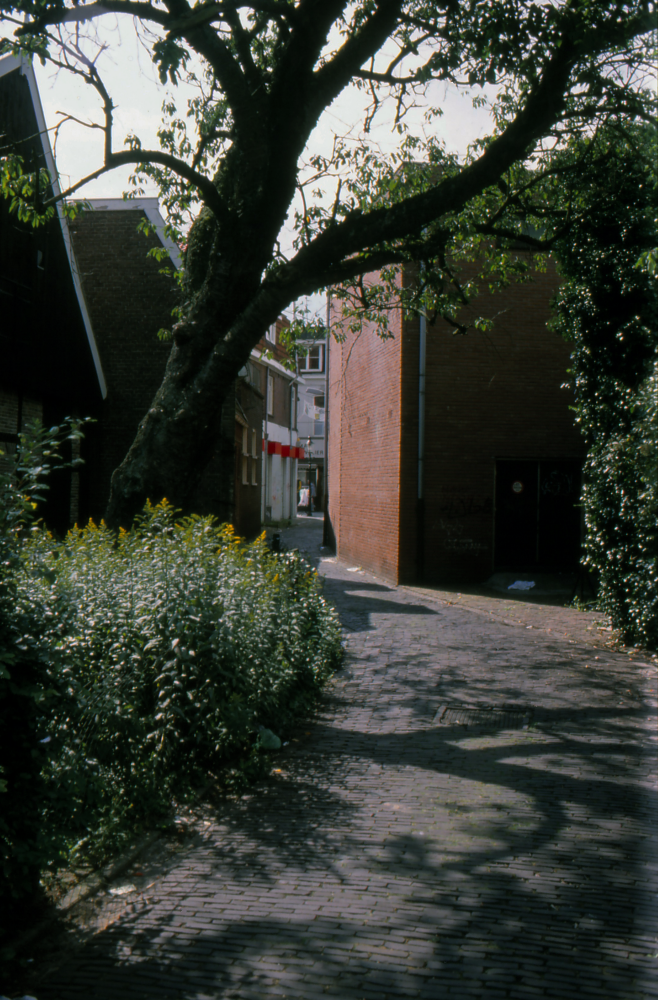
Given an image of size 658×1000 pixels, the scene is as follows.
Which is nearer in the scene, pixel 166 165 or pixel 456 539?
pixel 166 165

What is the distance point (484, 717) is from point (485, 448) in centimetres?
1133

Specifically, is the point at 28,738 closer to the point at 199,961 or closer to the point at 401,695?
the point at 199,961

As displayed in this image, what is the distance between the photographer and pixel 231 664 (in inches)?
214

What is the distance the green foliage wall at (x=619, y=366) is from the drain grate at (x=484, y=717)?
3.11 metres

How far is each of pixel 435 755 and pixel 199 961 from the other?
3146mm

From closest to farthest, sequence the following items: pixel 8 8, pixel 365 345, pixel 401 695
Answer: pixel 8 8 → pixel 401 695 → pixel 365 345

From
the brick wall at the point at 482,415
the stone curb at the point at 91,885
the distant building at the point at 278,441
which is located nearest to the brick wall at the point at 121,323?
the brick wall at the point at 482,415

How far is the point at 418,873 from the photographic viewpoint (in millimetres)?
4195

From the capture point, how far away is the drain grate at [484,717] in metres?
7.15

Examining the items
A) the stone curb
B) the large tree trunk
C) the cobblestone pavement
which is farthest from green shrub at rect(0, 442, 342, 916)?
the large tree trunk

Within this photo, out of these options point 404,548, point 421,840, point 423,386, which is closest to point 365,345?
point 423,386

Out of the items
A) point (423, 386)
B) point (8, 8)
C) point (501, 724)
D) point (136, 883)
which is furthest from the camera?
point (423, 386)

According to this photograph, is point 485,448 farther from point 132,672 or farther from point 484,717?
point 132,672

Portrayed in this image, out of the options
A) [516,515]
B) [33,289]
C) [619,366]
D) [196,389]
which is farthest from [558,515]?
[196,389]
